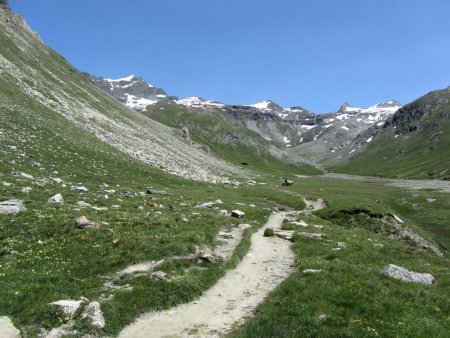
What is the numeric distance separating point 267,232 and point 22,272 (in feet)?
65.5

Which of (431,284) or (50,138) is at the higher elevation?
(50,138)

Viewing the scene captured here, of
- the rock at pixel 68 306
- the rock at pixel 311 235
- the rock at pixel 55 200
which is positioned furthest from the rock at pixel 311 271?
the rock at pixel 55 200

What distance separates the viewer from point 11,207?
28.4 metres

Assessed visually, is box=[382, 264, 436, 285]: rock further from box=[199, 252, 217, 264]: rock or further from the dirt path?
box=[199, 252, 217, 264]: rock

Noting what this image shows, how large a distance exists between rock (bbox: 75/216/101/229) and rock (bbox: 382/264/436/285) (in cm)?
1807

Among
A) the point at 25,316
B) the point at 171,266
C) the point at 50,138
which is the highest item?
the point at 50,138

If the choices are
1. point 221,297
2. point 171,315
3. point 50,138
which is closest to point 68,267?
point 171,315

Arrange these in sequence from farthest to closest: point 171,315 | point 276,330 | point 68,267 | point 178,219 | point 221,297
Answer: point 178,219 → point 68,267 → point 221,297 → point 171,315 → point 276,330

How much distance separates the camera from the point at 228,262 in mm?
24156

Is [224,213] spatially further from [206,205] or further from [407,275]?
[407,275]

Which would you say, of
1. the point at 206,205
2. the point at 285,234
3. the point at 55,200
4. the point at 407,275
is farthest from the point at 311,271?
the point at 206,205

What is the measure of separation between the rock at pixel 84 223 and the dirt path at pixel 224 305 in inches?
386

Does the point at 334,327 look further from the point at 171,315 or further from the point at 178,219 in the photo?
the point at 178,219

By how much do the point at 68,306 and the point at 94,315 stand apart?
1321 mm
